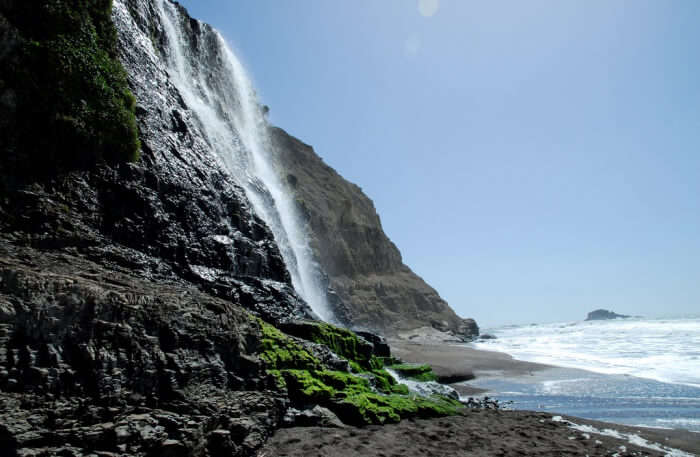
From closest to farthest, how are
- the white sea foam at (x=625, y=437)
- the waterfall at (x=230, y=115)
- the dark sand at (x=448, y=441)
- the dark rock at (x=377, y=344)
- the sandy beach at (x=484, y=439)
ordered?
the dark sand at (x=448, y=441), the sandy beach at (x=484, y=439), the white sea foam at (x=625, y=437), the dark rock at (x=377, y=344), the waterfall at (x=230, y=115)

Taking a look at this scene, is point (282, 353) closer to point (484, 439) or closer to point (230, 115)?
point (484, 439)

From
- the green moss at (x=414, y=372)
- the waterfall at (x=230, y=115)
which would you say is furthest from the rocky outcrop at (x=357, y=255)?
the green moss at (x=414, y=372)

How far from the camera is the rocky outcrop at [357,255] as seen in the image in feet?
195

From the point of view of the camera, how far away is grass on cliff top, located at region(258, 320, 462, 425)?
31.4ft

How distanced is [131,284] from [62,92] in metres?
6.47

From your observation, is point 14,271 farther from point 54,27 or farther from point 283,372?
point 54,27

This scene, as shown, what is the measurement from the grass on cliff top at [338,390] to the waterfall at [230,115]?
1048 cm

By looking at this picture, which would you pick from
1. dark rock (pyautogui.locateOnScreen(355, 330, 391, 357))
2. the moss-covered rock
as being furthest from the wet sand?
the moss-covered rock

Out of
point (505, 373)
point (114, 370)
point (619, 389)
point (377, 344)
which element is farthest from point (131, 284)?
point (505, 373)

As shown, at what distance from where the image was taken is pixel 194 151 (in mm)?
16094

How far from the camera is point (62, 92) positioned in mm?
10727

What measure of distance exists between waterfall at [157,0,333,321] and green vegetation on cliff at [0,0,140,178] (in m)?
6.82

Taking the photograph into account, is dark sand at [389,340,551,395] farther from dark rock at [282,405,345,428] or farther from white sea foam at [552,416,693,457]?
dark rock at [282,405,345,428]

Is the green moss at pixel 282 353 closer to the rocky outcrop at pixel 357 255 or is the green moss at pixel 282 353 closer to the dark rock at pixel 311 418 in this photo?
the dark rock at pixel 311 418
